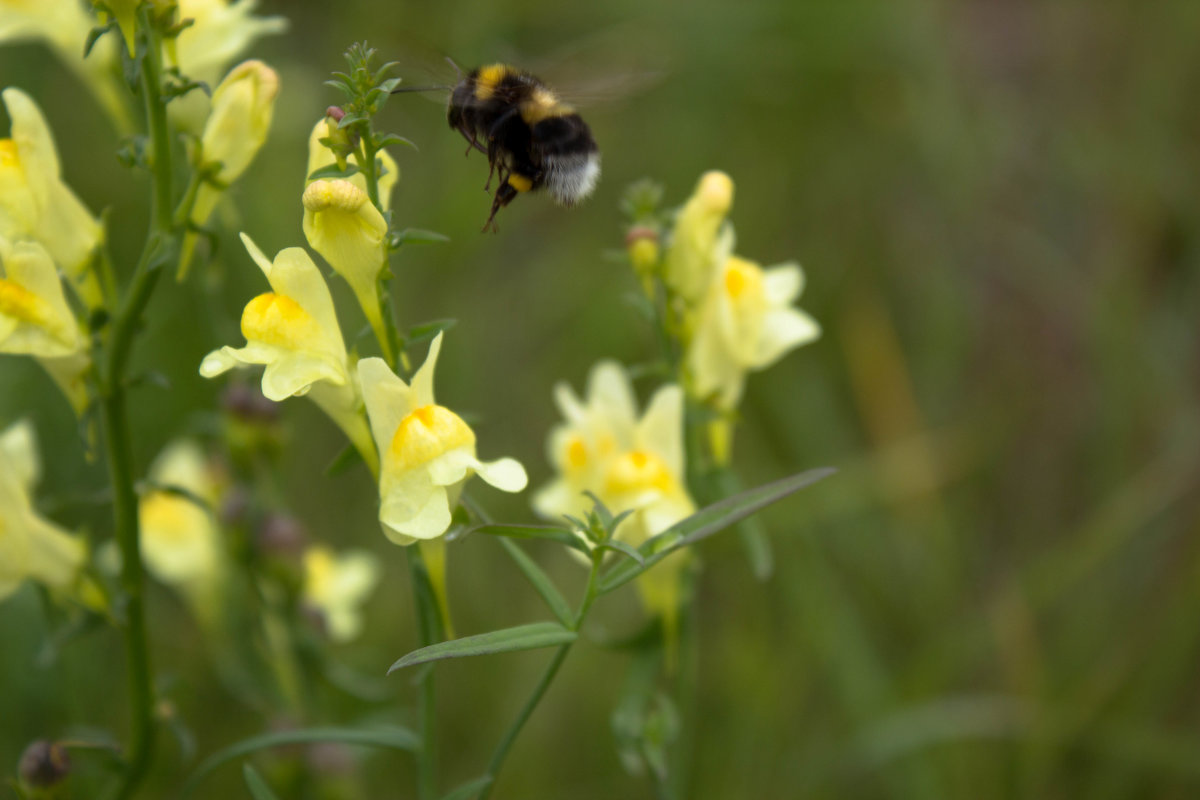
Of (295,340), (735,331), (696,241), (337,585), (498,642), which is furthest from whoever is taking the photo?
(337,585)

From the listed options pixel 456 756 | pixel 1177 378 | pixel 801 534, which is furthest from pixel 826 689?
pixel 1177 378

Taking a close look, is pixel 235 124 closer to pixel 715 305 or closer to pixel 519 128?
pixel 519 128

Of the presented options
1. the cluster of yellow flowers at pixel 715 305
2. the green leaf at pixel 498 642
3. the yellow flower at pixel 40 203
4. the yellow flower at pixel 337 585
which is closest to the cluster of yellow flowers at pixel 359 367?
the green leaf at pixel 498 642

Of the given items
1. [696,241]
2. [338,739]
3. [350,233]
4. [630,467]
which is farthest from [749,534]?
[350,233]

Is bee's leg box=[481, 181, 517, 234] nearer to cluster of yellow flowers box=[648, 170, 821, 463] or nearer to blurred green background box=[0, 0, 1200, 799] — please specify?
cluster of yellow flowers box=[648, 170, 821, 463]

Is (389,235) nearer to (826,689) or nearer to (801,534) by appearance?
(801,534)

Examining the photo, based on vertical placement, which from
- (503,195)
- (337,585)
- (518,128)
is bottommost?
(337,585)

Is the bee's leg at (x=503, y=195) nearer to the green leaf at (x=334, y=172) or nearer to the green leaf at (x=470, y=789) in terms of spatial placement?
the green leaf at (x=334, y=172)
